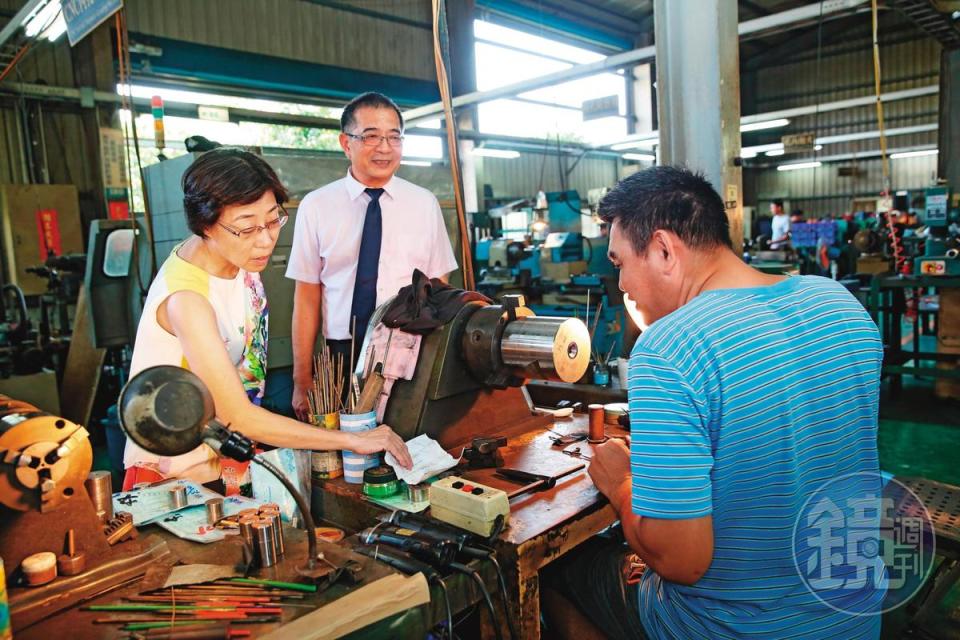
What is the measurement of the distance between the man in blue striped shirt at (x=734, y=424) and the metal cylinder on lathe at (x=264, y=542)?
523 millimetres

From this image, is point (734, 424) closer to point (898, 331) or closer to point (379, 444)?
point (379, 444)

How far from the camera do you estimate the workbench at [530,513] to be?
98 cm

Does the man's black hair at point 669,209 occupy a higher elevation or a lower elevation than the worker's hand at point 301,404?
higher

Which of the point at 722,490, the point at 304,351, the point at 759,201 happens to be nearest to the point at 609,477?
the point at 722,490

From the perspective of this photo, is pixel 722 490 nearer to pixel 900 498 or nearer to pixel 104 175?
pixel 900 498

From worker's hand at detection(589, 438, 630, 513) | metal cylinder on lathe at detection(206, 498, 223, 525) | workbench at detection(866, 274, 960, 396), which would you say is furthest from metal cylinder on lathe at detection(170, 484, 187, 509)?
workbench at detection(866, 274, 960, 396)

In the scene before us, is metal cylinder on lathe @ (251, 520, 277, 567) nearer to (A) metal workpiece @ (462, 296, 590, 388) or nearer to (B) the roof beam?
(A) metal workpiece @ (462, 296, 590, 388)

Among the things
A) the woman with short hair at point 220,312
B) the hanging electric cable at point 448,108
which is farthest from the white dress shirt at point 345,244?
the woman with short hair at point 220,312

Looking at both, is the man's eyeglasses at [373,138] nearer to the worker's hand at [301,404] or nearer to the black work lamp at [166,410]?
the worker's hand at [301,404]

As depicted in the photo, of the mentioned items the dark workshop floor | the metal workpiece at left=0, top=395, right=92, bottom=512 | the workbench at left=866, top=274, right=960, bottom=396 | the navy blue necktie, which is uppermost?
the navy blue necktie

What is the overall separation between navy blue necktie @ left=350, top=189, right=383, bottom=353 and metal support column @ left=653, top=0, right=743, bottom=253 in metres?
1.03

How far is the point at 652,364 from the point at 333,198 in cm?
144

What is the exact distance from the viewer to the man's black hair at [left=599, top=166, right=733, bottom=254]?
1.00 meters

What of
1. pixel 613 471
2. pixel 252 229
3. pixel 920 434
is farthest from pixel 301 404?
pixel 920 434
